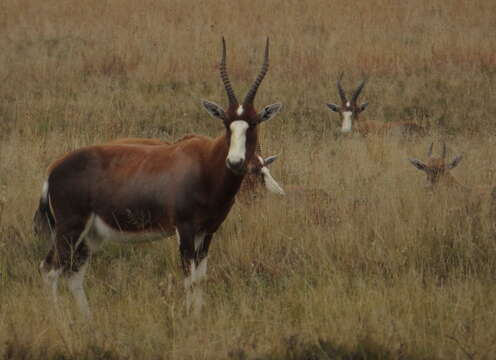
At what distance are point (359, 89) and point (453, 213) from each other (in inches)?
308

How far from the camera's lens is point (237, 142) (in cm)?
586

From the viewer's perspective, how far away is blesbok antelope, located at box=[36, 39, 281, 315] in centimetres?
608

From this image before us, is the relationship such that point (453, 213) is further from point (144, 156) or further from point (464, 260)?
point (144, 156)

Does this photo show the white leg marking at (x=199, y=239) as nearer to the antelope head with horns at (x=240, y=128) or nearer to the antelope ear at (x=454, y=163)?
the antelope head with horns at (x=240, y=128)

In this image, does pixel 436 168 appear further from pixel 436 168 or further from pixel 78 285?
pixel 78 285

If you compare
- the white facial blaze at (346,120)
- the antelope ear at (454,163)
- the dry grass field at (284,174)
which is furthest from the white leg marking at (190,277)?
the white facial blaze at (346,120)

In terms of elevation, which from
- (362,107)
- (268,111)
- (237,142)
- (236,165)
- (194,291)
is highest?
(268,111)

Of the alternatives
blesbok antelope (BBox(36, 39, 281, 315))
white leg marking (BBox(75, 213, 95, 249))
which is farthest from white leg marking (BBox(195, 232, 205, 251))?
white leg marking (BBox(75, 213, 95, 249))

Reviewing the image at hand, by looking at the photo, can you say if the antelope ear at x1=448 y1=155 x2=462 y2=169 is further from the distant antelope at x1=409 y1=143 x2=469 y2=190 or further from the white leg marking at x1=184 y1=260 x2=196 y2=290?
the white leg marking at x1=184 y1=260 x2=196 y2=290

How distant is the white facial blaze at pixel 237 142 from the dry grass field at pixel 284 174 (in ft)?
3.14

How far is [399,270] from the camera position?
6504 mm

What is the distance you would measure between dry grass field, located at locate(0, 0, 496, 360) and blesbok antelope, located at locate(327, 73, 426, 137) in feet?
0.80

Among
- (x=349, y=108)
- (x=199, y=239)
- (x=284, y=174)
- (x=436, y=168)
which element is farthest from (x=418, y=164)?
(x=199, y=239)

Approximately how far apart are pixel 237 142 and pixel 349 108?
8980mm
